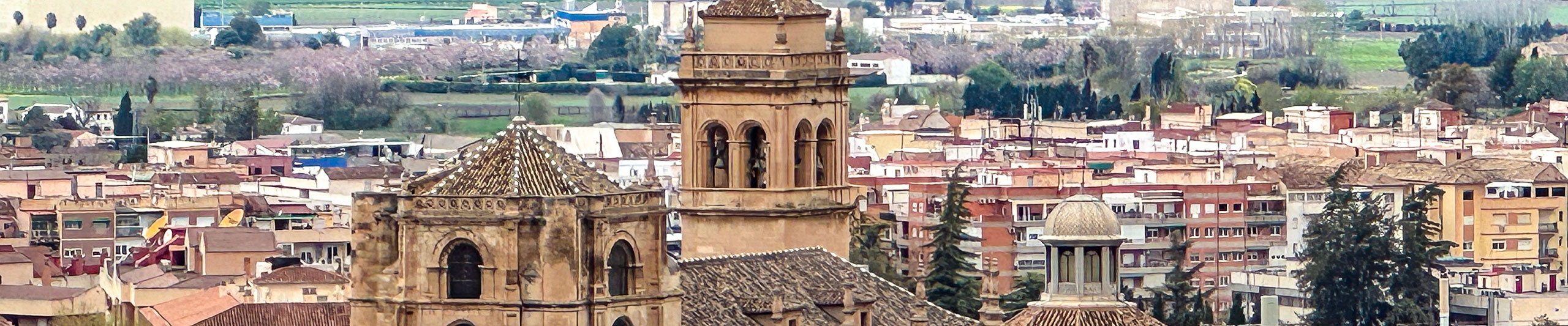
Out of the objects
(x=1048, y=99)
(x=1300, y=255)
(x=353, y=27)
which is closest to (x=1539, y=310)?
(x=1300, y=255)

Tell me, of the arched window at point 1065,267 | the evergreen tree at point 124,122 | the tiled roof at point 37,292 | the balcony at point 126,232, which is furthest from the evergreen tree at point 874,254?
the evergreen tree at point 124,122

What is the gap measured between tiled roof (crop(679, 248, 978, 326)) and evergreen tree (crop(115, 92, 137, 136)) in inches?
3747

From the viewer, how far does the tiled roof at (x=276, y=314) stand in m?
59.3

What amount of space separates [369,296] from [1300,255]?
4965 cm

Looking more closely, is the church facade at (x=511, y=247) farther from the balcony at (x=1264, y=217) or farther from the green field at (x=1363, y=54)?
the green field at (x=1363, y=54)

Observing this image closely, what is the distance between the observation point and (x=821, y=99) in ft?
151

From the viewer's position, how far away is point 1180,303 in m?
66.8

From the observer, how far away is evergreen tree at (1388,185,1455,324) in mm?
73750

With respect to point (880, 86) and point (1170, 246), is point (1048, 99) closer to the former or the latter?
point (880, 86)

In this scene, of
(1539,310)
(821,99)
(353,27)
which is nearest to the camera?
(821,99)

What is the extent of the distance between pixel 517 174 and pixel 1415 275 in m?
40.3

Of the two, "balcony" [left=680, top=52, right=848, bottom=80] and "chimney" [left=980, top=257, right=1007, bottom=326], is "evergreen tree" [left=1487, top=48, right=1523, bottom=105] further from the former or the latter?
"chimney" [left=980, top=257, right=1007, bottom=326]

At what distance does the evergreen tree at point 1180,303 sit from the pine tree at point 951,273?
204cm

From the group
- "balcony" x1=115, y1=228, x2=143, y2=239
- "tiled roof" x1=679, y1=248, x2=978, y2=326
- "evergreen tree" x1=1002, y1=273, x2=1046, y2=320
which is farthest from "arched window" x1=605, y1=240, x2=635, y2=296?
"balcony" x1=115, y1=228, x2=143, y2=239
